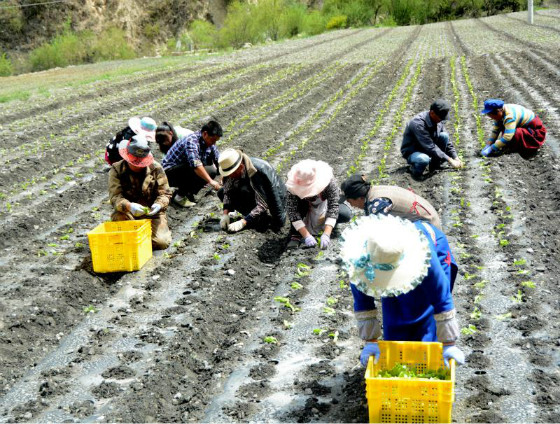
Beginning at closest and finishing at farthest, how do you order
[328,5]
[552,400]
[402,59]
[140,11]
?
[552,400]
[402,59]
[140,11]
[328,5]

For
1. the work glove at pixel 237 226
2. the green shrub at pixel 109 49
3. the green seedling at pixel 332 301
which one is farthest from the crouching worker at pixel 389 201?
the green shrub at pixel 109 49

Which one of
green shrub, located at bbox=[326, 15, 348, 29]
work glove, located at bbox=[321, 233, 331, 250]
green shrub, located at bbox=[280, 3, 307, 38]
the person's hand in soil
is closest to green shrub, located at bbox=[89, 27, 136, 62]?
green shrub, located at bbox=[280, 3, 307, 38]

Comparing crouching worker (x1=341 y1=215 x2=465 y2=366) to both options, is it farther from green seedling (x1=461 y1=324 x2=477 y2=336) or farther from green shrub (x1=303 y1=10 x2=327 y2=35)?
green shrub (x1=303 y1=10 x2=327 y2=35)

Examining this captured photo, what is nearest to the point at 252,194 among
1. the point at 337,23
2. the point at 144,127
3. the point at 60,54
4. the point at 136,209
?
the point at 136,209

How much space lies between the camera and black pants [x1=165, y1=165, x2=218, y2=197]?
8.39 m

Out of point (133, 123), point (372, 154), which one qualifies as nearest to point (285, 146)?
point (372, 154)

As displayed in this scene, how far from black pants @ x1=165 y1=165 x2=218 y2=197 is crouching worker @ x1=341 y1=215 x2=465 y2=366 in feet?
16.4

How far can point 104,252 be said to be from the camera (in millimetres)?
6555

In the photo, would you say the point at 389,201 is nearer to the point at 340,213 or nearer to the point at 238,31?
the point at 340,213

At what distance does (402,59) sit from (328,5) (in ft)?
141

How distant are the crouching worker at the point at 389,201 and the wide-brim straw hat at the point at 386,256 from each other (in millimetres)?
773

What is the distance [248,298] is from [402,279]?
9.50 ft

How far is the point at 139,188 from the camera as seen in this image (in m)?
7.06

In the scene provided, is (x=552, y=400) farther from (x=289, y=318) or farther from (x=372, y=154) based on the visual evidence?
(x=372, y=154)
